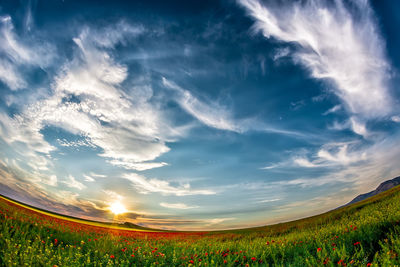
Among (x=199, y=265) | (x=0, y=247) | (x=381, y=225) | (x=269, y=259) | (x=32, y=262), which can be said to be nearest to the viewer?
(x=32, y=262)

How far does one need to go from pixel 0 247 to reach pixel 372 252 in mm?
9079

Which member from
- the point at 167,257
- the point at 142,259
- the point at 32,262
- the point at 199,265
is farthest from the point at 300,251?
the point at 32,262

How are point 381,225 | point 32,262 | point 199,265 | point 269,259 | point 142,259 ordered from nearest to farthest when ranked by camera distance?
point 32,262 → point 199,265 → point 142,259 → point 269,259 → point 381,225

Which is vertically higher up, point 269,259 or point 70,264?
point 70,264

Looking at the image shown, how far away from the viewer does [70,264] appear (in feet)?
13.0

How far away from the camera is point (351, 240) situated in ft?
18.4

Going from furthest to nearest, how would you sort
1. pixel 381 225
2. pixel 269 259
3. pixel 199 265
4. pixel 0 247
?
pixel 381 225, pixel 269 259, pixel 0 247, pixel 199 265

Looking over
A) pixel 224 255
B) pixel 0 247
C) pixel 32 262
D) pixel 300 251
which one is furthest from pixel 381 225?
pixel 0 247

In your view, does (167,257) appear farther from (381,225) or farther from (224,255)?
(381,225)

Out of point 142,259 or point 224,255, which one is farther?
point 224,255

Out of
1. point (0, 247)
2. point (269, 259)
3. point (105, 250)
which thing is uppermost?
point (0, 247)

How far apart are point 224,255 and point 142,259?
218cm

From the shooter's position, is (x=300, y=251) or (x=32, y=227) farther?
(x=32, y=227)

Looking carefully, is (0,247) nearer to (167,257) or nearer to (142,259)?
(142,259)
